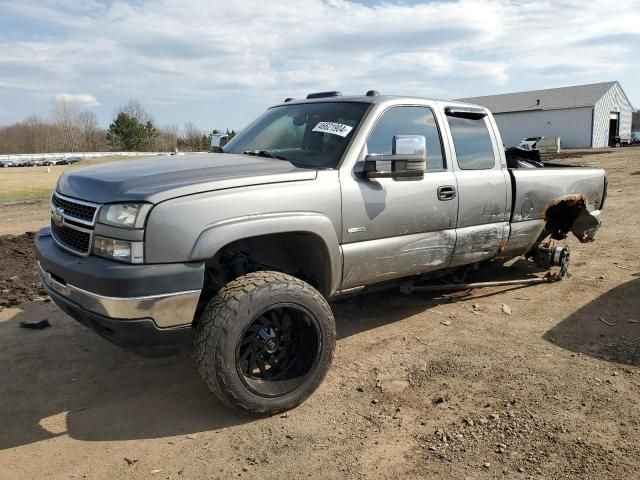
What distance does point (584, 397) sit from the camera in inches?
140

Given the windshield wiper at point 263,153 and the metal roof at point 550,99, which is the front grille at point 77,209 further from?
the metal roof at point 550,99

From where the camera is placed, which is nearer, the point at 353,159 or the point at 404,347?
the point at 353,159

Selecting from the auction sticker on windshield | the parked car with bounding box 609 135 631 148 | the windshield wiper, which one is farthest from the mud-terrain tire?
the parked car with bounding box 609 135 631 148

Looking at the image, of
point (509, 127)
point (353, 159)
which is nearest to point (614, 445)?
point (353, 159)

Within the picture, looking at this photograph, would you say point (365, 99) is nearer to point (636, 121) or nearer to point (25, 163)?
point (25, 163)

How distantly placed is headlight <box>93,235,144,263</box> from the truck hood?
0.79ft

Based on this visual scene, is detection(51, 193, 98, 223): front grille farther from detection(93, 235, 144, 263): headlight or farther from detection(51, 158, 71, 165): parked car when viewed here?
detection(51, 158, 71, 165): parked car

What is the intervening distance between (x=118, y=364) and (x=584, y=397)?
344cm

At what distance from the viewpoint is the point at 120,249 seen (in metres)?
3.00

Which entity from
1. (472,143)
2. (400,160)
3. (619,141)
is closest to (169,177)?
(400,160)

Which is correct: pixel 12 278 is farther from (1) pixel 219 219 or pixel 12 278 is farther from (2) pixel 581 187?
(2) pixel 581 187

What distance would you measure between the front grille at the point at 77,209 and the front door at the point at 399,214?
5.36 ft

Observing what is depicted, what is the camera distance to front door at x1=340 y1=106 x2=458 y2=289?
12.6ft

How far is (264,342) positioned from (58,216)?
5.39ft
